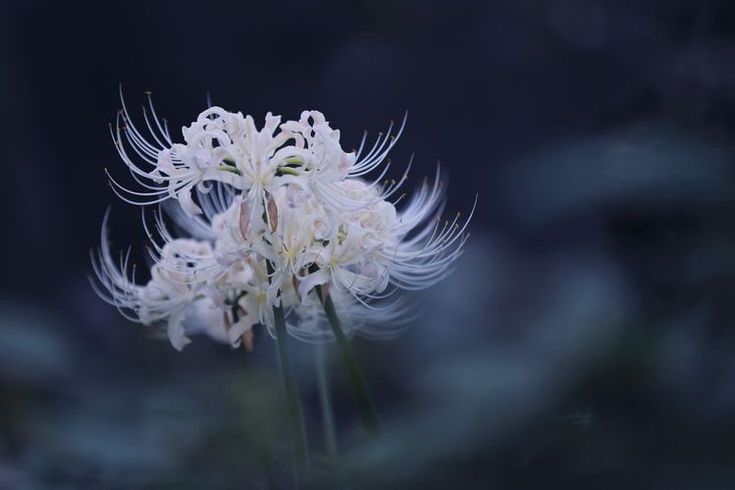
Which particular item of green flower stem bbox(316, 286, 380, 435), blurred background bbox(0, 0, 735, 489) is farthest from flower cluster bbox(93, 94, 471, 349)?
blurred background bbox(0, 0, 735, 489)

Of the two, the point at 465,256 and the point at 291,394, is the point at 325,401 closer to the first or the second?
the point at 291,394

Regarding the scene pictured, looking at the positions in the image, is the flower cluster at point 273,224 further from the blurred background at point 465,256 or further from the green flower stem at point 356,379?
the blurred background at point 465,256

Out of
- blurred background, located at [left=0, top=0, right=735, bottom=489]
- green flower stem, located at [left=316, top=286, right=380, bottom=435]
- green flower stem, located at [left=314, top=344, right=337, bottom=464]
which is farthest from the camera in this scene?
green flower stem, located at [left=314, top=344, right=337, bottom=464]

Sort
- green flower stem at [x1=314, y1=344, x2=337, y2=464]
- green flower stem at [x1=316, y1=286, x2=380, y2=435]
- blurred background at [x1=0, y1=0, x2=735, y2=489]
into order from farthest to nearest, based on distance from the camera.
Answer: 1. green flower stem at [x1=314, y1=344, x2=337, y2=464]
2. green flower stem at [x1=316, y1=286, x2=380, y2=435]
3. blurred background at [x1=0, y1=0, x2=735, y2=489]

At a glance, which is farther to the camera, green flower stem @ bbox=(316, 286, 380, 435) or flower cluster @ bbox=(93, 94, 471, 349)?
flower cluster @ bbox=(93, 94, 471, 349)

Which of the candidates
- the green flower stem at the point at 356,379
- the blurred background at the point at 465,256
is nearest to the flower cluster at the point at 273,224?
the green flower stem at the point at 356,379

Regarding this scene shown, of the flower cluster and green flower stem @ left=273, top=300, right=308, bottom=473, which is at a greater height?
the flower cluster

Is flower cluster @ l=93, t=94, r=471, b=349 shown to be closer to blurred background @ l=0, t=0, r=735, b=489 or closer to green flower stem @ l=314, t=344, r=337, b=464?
green flower stem @ l=314, t=344, r=337, b=464

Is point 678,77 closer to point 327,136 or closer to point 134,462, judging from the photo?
point 327,136
